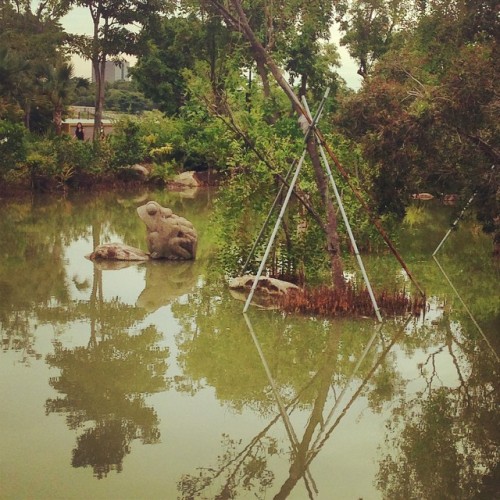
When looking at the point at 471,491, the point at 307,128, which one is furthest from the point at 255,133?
the point at 471,491

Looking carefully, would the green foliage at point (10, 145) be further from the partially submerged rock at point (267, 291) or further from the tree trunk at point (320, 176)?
the tree trunk at point (320, 176)

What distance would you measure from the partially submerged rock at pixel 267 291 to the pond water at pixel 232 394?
298 mm

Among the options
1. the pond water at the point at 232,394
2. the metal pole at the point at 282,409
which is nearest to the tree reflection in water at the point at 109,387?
the pond water at the point at 232,394

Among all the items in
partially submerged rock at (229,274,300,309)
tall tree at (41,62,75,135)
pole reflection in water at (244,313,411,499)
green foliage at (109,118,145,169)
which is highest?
tall tree at (41,62,75,135)

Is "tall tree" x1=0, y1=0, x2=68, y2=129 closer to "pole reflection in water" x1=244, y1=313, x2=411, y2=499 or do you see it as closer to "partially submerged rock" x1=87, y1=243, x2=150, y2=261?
"partially submerged rock" x1=87, y1=243, x2=150, y2=261

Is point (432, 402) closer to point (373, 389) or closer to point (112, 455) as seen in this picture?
point (373, 389)

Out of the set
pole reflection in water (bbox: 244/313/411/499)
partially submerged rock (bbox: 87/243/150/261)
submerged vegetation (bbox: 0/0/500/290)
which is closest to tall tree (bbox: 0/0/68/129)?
submerged vegetation (bbox: 0/0/500/290)

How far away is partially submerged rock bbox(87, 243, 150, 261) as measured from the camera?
49.5 feet

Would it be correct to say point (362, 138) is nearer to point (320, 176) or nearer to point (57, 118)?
point (320, 176)

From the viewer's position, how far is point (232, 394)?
745 cm

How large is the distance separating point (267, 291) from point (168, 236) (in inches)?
174

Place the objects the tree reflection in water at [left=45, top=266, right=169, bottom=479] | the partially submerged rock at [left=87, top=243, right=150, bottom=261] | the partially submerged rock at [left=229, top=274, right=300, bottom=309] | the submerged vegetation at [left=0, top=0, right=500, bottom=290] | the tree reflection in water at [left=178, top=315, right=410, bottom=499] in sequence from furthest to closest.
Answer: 1. the partially submerged rock at [left=87, top=243, right=150, bottom=261]
2. the partially submerged rock at [left=229, top=274, right=300, bottom=309]
3. the submerged vegetation at [left=0, top=0, right=500, bottom=290]
4. the tree reflection in water at [left=45, top=266, right=169, bottom=479]
5. the tree reflection in water at [left=178, top=315, right=410, bottom=499]

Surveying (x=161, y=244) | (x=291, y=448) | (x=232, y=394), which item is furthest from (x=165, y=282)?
(x=291, y=448)

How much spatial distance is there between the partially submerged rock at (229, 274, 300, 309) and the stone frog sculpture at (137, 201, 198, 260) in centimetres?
340
